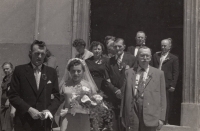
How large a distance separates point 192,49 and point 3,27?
5.22 metres

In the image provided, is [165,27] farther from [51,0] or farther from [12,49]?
[12,49]

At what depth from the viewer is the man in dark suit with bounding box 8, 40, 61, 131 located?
5305 mm

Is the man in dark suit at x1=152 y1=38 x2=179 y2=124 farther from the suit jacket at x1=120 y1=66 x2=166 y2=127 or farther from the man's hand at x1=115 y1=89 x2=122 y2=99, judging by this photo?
the suit jacket at x1=120 y1=66 x2=166 y2=127

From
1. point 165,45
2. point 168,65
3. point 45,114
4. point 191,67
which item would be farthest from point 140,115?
point 191,67

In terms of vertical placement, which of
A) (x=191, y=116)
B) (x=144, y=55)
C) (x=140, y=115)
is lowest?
(x=191, y=116)

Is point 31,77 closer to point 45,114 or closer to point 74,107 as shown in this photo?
point 45,114

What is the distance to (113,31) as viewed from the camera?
11.7 metres

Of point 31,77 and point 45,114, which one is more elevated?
point 31,77

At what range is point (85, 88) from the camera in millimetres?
6152

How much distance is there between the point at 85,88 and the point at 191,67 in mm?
4034

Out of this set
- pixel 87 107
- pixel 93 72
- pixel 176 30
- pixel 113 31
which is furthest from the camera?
pixel 113 31

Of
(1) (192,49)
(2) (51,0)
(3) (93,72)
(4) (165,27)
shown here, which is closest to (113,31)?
(4) (165,27)

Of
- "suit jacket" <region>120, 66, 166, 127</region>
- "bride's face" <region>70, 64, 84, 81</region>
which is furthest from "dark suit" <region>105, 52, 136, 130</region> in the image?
"bride's face" <region>70, 64, 84, 81</region>

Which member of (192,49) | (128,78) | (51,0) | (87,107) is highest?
(51,0)
